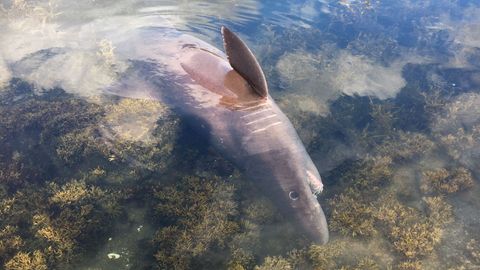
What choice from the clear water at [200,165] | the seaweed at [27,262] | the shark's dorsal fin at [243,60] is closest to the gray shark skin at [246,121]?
the shark's dorsal fin at [243,60]

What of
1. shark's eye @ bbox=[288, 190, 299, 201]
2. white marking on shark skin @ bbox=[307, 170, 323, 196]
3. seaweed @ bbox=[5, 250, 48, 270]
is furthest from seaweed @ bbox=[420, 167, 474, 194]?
seaweed @ bbox=[5, 250, 48, 270]

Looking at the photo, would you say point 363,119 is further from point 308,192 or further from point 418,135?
Result: point 308,192

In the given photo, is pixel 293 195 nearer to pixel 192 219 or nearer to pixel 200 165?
pixel 192 219

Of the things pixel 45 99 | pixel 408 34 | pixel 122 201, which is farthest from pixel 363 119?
pixel 408 34

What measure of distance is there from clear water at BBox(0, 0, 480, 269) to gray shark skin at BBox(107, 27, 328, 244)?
0.96ft

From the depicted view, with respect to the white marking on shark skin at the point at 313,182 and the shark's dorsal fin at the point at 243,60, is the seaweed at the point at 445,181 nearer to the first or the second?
the white marking on shark skin at the point at 313,182

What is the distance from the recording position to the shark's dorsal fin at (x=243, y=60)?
4328mm

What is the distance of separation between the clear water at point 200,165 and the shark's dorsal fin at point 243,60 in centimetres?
169

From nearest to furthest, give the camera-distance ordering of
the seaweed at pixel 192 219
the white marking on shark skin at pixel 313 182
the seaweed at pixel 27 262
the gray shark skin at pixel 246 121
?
1. the seaweed at pixel 27 262
2. the seaweed at pixel 192 219
3. the gray shark skin at pixel 246 121
4. the white marking on shark skin at pixel 313 182

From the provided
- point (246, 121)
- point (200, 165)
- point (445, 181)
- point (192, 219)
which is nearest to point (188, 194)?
point (192, 219)

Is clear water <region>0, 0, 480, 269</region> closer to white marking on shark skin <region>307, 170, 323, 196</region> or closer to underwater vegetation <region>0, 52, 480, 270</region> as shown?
underwater vegetation <region>0, 52, 480, 270</region>

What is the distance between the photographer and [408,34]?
1346cm

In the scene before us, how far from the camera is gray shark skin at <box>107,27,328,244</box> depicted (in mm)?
4965

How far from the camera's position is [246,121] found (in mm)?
5363
